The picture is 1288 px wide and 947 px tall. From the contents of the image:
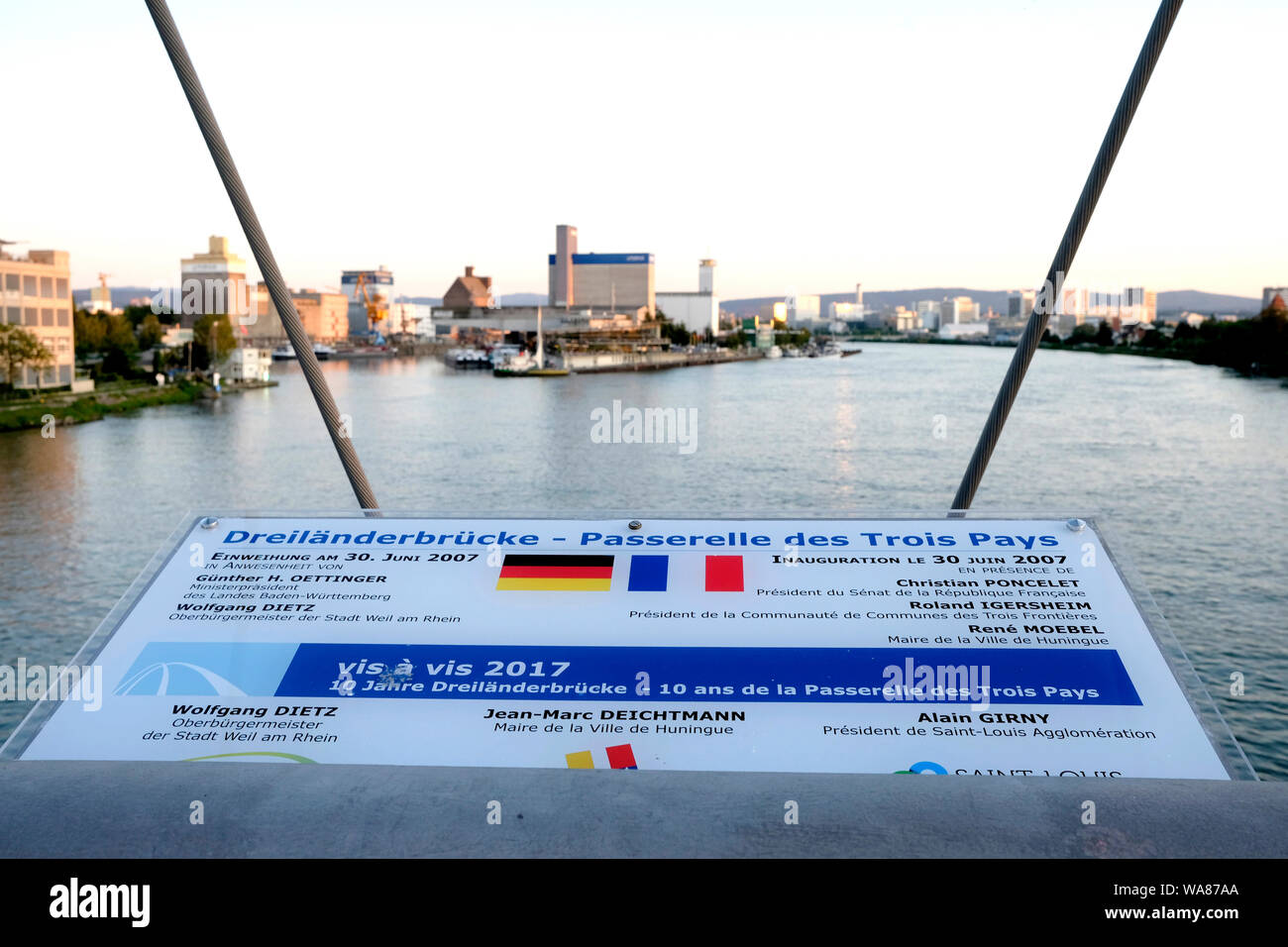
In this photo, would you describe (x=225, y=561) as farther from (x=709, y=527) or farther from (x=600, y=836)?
(x=600, y=836)

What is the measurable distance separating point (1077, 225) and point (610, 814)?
0.79 meters

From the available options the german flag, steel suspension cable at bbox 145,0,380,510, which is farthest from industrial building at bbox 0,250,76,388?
the german flag

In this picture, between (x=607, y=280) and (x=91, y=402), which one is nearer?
(x=91, y=402)

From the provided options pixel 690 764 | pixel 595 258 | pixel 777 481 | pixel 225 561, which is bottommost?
pixel 777 481

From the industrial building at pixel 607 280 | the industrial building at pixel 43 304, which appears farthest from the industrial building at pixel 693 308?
the industrial building at pixel 43 304

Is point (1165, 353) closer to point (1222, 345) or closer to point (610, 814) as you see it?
point (1222, 345)

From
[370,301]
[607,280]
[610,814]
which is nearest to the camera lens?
[610,814]

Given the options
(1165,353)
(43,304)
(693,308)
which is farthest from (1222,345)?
(693,308)

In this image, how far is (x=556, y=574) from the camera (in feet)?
3.28

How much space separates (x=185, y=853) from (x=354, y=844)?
0.30ft

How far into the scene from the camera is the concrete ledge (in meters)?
0.58

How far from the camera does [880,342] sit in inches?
2512
